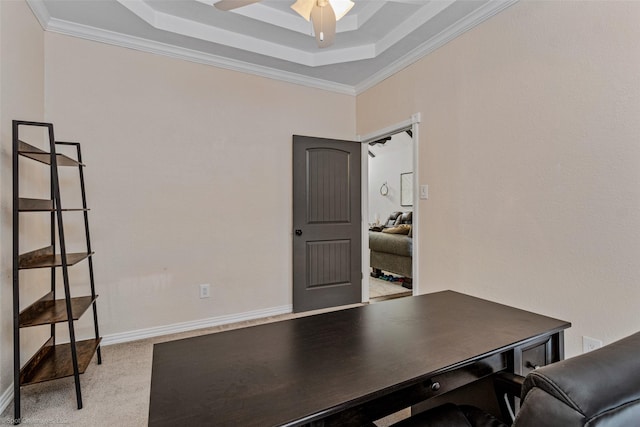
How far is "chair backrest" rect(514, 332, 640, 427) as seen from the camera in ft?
1.55

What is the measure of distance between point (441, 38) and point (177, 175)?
2.67 meters

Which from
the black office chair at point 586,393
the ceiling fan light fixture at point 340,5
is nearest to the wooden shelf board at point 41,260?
the ceiling fan light fixture at point 340,5

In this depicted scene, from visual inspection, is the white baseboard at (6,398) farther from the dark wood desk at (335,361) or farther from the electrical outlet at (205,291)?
the dark wood desk at (335,361)

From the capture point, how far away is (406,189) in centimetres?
716

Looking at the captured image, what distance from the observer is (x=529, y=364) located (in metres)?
1.21

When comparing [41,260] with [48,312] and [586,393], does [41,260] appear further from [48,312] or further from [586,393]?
[586,393]

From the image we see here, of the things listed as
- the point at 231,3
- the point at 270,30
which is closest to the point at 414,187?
the point at 270,30

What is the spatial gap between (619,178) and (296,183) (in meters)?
2.61

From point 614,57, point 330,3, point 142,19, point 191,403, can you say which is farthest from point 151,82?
point 614,57

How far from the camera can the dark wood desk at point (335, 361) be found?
772 mm

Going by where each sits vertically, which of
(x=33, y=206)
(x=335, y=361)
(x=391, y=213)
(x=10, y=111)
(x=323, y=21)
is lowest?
(x=335, y=361)

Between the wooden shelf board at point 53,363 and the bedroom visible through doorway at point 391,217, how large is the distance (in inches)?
115

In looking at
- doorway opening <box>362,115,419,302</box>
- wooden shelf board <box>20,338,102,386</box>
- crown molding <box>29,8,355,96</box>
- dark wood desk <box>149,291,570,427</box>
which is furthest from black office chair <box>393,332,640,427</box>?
crown molding <box>29,8,355,96</box>

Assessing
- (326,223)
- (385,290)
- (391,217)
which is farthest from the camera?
(391,217)
